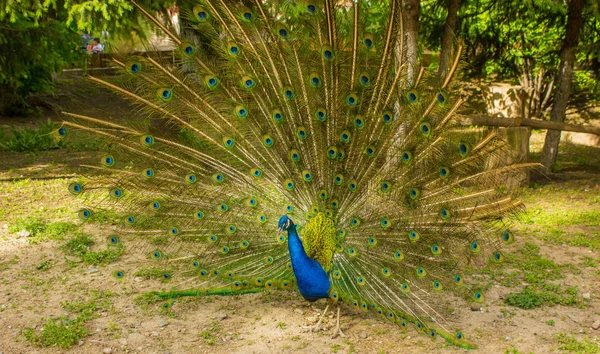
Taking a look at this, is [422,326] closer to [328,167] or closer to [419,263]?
[419,263]

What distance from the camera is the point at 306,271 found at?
4586 millimetres

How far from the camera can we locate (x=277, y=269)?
5.04m

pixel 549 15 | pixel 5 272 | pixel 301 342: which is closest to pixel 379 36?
pixel 301 342

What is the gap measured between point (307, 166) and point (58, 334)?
248 centimetres

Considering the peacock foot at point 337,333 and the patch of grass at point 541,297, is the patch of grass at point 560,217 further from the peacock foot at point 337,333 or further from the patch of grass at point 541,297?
the peacock foot at point 337,333

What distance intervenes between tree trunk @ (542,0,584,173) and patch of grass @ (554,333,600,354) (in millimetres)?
5464

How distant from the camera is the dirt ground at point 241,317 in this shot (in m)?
4.73

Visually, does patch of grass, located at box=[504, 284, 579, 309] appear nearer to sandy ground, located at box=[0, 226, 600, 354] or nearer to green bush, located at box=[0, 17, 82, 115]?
sandy ground, located at box=[0, 226, 600, 354]

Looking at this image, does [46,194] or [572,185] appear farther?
[572,185]

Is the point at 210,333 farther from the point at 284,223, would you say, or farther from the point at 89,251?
the point at 89,251

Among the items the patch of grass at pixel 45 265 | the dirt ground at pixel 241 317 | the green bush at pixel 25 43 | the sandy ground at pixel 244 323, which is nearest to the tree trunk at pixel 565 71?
the dirt ground at pixel 241 317

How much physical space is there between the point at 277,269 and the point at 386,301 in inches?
38.8

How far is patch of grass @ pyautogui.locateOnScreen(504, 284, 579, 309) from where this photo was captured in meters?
5.40

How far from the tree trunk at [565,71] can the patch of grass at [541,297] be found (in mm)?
4556
